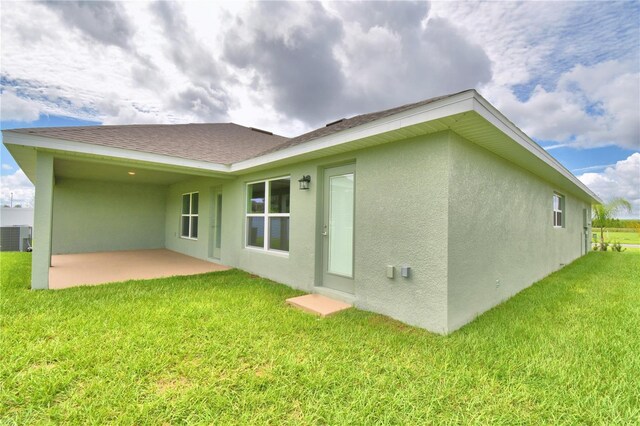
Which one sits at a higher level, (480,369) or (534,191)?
(534,191)

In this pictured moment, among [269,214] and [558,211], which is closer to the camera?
[269,214]

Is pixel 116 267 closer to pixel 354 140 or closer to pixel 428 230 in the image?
pixel 354 140

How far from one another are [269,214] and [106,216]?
8456 millimetres

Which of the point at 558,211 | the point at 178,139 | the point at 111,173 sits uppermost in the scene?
the point at 178,139

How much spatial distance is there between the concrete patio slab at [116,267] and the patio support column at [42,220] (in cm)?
44

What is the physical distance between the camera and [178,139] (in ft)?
27.2

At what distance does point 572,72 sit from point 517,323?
929cm

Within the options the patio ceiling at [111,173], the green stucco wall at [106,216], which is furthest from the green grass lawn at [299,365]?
the green stucco wall at [106,216]

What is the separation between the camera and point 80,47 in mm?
7375

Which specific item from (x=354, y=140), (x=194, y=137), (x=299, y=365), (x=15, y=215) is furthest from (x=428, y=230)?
(x=15, y=215)

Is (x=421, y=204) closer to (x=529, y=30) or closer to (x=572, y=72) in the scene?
(x=529, y=30)

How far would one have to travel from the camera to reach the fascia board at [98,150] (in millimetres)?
4691

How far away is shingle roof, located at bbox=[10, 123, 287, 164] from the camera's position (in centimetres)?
566

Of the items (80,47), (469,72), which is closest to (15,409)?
(80,47)
